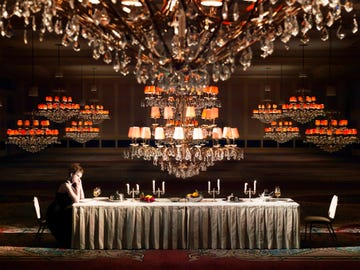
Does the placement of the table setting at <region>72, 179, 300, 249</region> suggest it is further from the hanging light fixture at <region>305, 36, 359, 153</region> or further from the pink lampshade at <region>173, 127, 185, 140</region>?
the hanging light fixture at <region>305, 36, 359, 153</region>

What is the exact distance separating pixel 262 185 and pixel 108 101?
11.7m

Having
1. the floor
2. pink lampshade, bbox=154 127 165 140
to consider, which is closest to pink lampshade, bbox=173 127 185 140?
pink lampshade, bbox=154 127 165 140

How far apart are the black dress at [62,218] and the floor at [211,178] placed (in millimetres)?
354

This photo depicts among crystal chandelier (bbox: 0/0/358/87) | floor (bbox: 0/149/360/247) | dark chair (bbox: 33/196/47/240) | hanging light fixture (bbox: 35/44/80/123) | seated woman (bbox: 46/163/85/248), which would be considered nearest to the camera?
crystal chandelier (bbox: 0/0/358/87)

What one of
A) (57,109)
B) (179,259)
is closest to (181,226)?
(179,259)

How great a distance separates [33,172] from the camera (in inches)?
721

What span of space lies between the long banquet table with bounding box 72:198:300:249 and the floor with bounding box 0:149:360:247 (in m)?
0.81

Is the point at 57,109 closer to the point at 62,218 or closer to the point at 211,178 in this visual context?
the point at 211,178

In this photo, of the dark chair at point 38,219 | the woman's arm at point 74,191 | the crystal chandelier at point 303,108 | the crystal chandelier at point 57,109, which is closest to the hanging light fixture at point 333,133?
the crystal chandelier at point 303,108

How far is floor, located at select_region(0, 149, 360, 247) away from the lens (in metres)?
9.86

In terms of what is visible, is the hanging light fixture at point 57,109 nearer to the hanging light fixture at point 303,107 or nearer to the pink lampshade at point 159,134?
the hanging light fixture at point 303,107

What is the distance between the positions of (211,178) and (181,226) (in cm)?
937

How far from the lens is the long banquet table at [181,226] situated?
7.09 metres

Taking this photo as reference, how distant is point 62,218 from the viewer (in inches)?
293
